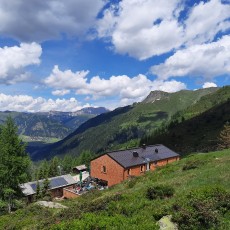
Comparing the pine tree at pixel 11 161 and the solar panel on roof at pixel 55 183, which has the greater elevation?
the pine tree at pixel 11 161

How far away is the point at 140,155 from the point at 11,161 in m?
31.6

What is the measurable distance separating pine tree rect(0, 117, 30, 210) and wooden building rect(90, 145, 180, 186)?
20522 millimetres

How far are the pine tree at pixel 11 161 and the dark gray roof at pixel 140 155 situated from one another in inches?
840

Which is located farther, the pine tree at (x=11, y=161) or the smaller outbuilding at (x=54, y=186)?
the smaller outbuilding at (x=54, y=186)

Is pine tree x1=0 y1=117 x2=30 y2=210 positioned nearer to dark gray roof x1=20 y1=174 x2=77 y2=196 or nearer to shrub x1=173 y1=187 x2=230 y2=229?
dark gray roof x1=20 y1=174 x2=77 y2=196

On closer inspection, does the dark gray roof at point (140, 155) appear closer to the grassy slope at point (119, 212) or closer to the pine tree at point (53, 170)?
the grassy slope at point (119, 212)

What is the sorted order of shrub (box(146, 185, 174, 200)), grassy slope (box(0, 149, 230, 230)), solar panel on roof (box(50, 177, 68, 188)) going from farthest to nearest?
solar panel on roof (box(50, 177, 68, 188))
shrub (box(146, 185, 174, 200))
grassy slope (box(0, 149, 230, 230))

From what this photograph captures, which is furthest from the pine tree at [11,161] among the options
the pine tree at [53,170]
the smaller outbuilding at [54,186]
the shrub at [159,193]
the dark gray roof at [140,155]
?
the pine tree at [53,170]

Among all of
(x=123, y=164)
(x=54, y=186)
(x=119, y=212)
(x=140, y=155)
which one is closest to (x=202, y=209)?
(x=119, y=212)

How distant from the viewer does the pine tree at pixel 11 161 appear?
48062 mm

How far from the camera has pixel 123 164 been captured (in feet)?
204

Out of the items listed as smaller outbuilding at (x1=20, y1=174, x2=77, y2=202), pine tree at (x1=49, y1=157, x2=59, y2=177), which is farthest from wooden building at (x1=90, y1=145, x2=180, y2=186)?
pine tree at (x1=49, y1=157, x2=59, y2=177)

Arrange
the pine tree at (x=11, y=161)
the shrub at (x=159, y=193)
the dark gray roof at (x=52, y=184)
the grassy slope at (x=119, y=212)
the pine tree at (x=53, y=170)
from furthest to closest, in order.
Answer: the pine tree at (x=53, y=170), the dark gray roof at (x=52, y=184), the pine tree at (x=11, y=161), the shrub at (x=159, y=193), the grassy slope at (x=119, y=212)

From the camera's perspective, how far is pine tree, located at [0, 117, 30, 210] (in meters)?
48.1
